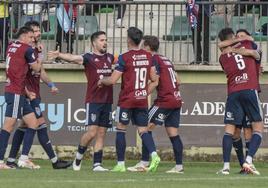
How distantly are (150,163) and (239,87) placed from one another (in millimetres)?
1763

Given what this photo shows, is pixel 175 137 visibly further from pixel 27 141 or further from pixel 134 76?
pixel 27 141

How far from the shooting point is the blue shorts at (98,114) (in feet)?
46.3

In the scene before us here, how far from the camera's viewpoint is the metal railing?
18.1 meters

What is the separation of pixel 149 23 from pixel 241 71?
487cm

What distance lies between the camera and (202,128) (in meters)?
17.6

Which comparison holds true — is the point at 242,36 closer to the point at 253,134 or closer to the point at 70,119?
the point at 253,134

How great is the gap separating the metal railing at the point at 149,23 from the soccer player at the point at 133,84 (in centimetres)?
441

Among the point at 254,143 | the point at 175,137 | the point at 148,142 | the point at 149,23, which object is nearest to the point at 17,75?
the point at 148,142

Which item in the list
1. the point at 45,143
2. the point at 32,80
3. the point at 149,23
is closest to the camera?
the point at 45,143

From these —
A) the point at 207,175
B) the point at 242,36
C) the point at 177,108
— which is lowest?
the point at 207,175

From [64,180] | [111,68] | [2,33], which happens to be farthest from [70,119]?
[64,180]

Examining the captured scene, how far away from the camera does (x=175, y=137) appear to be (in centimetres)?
1412

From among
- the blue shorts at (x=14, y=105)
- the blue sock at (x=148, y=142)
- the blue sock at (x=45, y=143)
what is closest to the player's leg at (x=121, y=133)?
the blue sock at (x=148, y=142)

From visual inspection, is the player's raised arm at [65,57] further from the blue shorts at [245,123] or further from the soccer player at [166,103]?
the blue shorts at [245,123]
